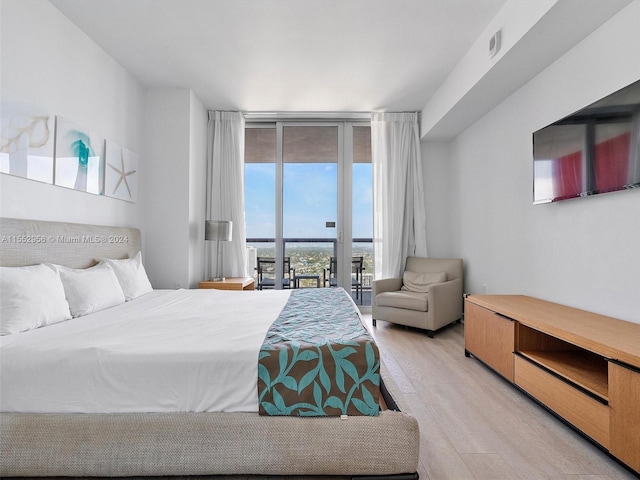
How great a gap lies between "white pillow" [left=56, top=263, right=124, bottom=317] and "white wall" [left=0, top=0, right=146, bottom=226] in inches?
20.4

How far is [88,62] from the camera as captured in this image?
9.89 ft

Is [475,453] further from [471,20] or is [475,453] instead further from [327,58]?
[327,58]

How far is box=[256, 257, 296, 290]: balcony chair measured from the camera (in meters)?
4.98

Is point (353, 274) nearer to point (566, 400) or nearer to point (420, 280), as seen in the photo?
point (420, 280)

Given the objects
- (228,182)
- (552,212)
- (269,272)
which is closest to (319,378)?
(552,212)

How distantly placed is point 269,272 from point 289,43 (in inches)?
118

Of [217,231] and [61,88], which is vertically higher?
[61,88]

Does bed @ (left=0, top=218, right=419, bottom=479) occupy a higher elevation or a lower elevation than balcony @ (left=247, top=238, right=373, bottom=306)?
lower

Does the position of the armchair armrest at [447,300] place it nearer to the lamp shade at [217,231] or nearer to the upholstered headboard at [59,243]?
the lamp shade at [217,231]

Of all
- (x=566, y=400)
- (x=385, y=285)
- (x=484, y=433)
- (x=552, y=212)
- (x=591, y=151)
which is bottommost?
(x=484, y=433)

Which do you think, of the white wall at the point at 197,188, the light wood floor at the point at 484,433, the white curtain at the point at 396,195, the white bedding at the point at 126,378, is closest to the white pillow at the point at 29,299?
the white bedding at the point at 126,378

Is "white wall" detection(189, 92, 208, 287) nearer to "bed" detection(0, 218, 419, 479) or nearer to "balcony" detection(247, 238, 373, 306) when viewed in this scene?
"balcony" detection(247, 238, 373, 306)

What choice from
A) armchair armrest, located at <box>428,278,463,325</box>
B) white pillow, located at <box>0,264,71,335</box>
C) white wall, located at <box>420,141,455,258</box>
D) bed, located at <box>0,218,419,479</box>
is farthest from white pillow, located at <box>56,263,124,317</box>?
white wall, located at <box>420,141,455,258</box>

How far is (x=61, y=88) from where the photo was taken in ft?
8.75
